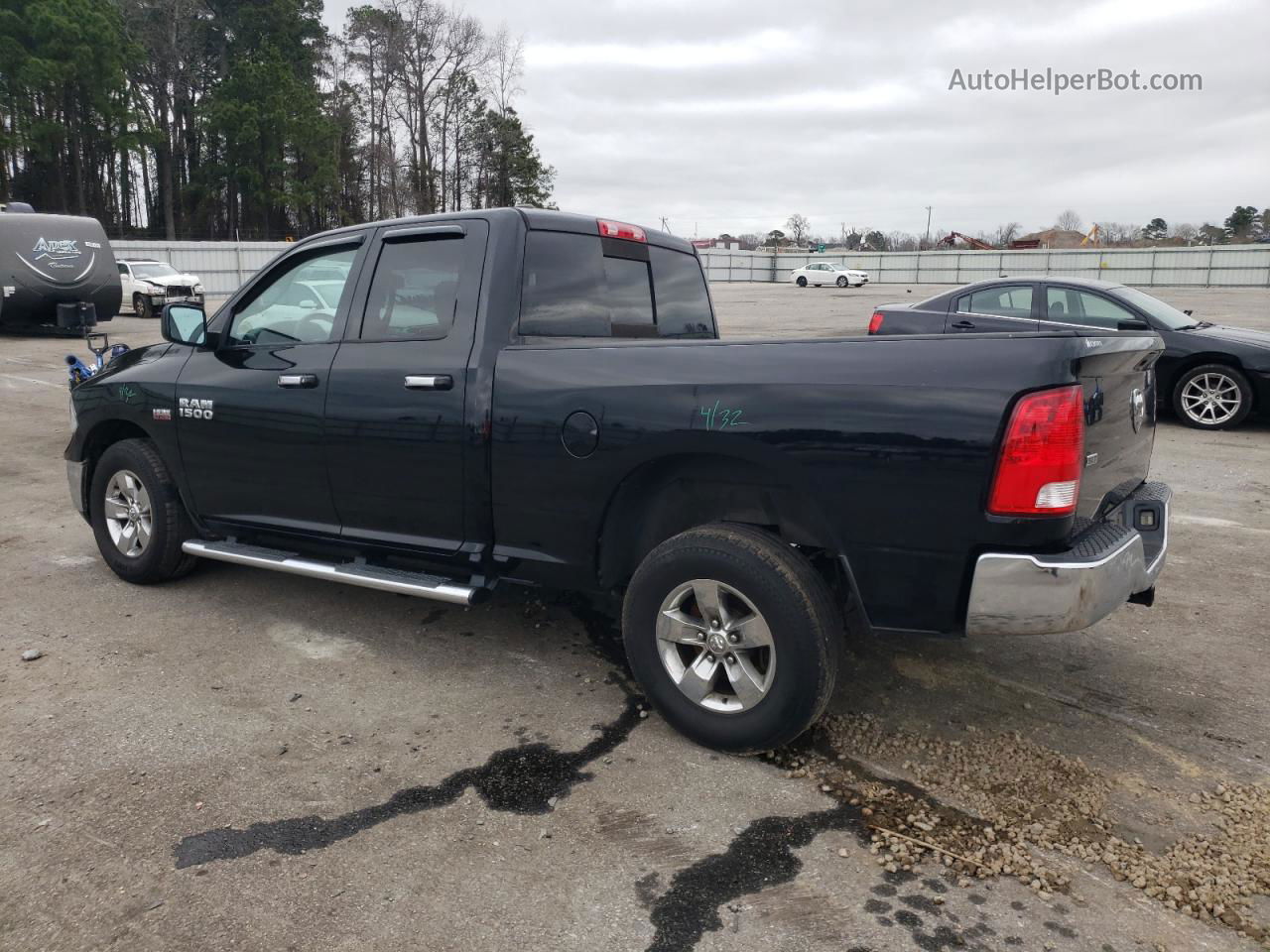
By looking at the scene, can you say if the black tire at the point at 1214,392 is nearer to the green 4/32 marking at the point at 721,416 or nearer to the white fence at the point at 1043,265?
the green 4/32 marking at the point at 721,416

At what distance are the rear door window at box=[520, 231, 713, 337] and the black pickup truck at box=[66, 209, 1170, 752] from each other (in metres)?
0.02

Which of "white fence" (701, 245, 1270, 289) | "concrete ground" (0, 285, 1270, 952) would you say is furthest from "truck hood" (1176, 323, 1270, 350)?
"white fence" (701, 245, 1270, 289)

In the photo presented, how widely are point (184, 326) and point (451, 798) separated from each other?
2.89 metres

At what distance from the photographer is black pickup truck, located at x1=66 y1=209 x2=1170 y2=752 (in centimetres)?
284

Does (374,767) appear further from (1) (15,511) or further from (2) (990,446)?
(1) (15,511)

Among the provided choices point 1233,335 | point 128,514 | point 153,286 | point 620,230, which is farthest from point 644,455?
point 153,286

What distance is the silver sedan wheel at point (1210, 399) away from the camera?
371 inches

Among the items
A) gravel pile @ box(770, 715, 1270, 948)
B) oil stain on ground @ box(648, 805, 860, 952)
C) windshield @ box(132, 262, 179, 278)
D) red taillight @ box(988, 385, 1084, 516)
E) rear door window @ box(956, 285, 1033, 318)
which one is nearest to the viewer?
oil stain on ground @ box(648, 805, 860, 952)

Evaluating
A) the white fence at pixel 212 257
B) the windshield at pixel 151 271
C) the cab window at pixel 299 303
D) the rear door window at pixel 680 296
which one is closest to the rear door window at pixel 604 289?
the rear door window at pixel 680 296

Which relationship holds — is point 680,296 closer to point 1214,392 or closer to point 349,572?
point 349,572

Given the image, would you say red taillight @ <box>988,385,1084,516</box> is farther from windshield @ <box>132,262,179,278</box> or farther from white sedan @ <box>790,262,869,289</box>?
white sedan @ <box>790,262,869,289</box>

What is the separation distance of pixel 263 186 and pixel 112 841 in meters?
53.0

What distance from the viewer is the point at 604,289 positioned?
4164mm

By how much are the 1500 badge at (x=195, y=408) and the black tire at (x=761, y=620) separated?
2433mm
